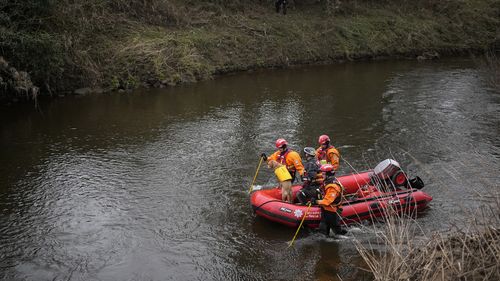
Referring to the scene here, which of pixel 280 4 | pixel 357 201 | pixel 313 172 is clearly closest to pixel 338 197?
pixel 313 172

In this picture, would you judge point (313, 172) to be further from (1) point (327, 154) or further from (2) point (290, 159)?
(1) point (327, 154)

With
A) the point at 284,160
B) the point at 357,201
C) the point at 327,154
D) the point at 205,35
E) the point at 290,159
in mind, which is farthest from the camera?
the point at 205,35

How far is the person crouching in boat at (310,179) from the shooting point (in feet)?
38.4

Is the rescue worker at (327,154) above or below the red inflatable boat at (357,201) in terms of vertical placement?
above

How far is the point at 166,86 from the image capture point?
25.9m

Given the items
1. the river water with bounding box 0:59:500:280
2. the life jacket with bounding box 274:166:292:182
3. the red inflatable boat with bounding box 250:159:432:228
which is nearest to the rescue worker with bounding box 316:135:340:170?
the river water with bounding box 0:59:500:280

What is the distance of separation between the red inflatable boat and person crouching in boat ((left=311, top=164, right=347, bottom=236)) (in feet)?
1.05

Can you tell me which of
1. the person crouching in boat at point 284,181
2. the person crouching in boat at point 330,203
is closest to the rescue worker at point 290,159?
the person crouching in boat at point 284,181

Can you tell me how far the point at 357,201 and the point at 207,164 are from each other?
5501 millimetres

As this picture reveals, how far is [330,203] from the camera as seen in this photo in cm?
1077

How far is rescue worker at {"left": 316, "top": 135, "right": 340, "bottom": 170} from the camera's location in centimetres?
1298

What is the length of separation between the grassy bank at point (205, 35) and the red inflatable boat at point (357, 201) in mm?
12503

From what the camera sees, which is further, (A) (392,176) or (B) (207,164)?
(B) (207,164)

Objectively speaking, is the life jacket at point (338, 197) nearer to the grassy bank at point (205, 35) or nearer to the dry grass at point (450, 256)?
the dry grass at point (450, 256)
